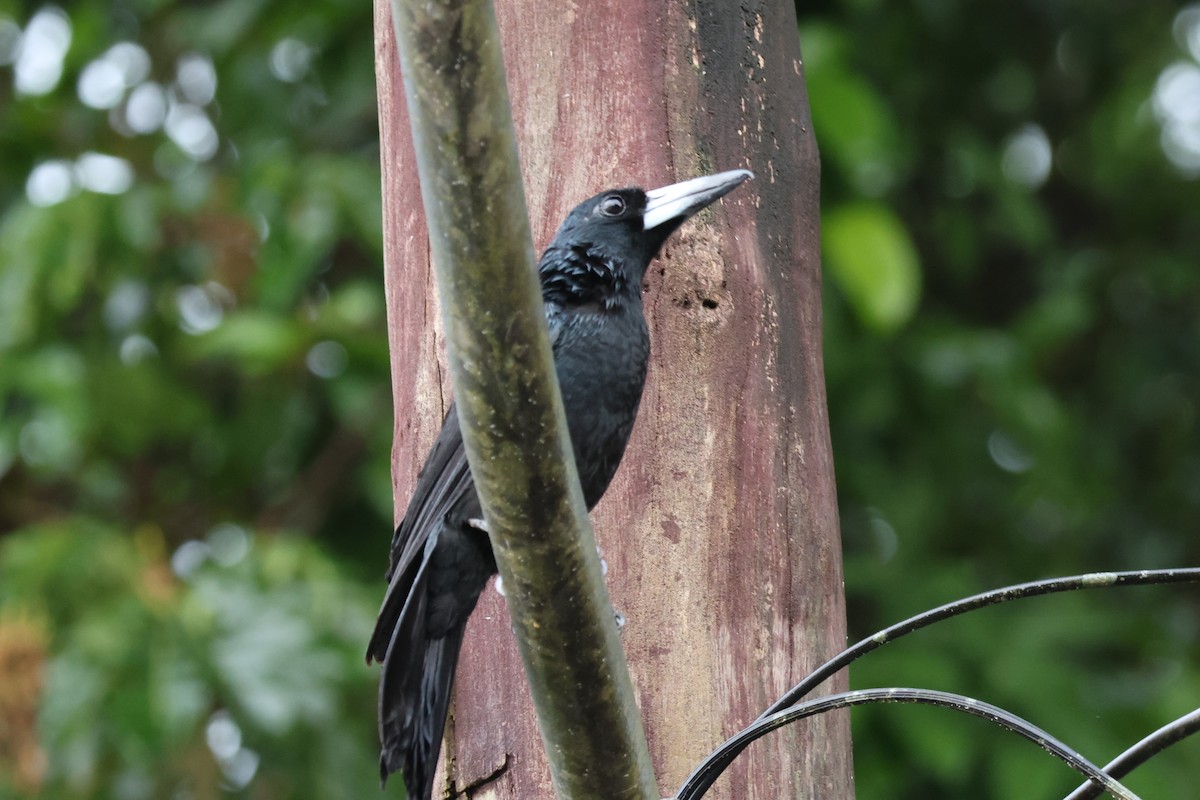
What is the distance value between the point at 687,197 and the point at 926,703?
34.7 inches

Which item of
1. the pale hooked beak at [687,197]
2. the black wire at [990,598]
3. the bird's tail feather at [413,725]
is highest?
the pale hooked beak at [687,197]

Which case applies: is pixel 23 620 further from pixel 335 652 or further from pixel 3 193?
pixel 3 193

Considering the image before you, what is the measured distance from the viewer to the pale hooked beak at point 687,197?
2.09 meters

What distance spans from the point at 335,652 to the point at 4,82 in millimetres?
3020

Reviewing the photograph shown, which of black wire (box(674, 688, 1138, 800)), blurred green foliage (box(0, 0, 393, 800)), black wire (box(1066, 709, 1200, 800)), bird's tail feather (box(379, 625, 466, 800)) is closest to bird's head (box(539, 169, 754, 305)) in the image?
bird's tail feather (box(379, 625, 466, 800))

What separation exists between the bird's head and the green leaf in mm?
1554

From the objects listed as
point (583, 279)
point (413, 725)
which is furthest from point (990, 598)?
point (583, 279)

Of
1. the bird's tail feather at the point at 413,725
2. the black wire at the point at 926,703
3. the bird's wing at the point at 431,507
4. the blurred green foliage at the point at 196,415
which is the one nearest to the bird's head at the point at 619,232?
the bird's wing at the point at 431,507

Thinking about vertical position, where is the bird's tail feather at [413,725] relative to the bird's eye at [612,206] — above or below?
below

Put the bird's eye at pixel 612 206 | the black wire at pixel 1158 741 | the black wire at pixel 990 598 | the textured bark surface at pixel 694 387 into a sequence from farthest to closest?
the bird's eye at pixel 612 206 → the textured bark surface at pixel 694 387 → the black wire at pixel 990 598 → the black wire at pixel 1158 741

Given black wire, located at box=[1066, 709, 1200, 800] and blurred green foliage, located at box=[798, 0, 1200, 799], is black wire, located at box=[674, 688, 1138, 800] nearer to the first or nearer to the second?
black wire, located at box=[1066, 709, 1200, 800]

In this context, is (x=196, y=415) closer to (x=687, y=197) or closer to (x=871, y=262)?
(x=871, y=262)

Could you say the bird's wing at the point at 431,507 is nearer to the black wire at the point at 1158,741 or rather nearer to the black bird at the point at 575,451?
the black bird at the point at 575,451

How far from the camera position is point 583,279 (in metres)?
2.25
